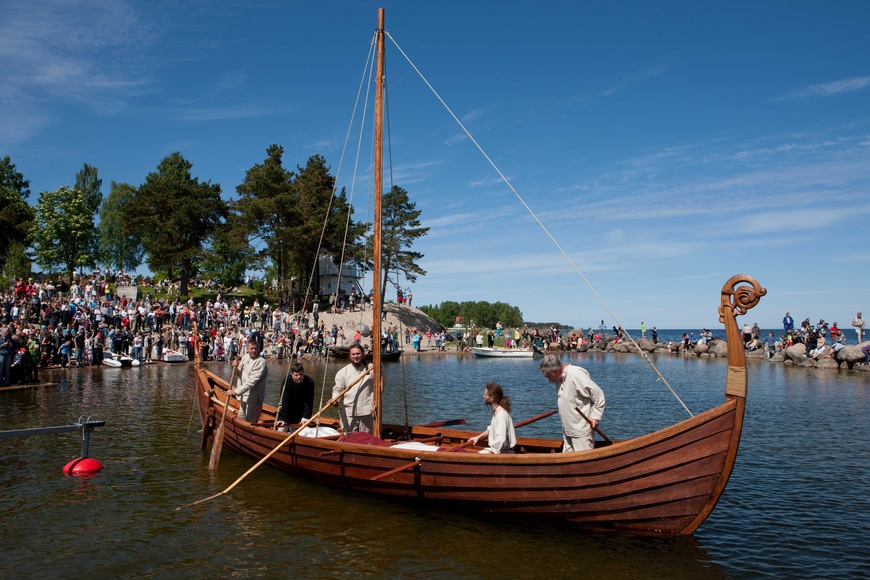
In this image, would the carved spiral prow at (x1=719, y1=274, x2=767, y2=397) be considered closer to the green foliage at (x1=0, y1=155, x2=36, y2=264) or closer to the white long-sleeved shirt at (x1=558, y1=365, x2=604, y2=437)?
the white long-sleeved shirt at (x1=558, y1=365, x2=604, y2=437)

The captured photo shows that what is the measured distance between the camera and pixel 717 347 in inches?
1748

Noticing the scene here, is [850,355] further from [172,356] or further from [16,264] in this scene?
[16,264]

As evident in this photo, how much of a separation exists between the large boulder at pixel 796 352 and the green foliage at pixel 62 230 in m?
61.7

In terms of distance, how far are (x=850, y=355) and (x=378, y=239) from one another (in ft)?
103

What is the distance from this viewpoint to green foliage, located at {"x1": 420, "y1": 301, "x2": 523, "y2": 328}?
13362cm

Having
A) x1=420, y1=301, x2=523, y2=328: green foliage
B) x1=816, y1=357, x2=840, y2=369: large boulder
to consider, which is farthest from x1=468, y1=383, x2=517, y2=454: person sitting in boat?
x1=420, y1=301, x2=523, y2=328: green foliage

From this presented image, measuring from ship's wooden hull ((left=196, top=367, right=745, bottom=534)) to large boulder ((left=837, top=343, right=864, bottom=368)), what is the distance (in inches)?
1182

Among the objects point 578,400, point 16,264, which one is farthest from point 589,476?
point 16,264

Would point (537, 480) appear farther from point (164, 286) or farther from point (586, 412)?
point (164, 286)

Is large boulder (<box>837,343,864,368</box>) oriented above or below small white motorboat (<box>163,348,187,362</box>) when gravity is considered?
below

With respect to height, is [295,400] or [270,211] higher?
[270,211]

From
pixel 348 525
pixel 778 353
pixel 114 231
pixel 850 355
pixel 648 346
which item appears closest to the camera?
pixel 348 525

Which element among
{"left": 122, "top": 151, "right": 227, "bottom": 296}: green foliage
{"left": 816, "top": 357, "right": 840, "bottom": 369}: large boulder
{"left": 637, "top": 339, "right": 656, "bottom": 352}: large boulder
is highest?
{"left": 122, "top": 151, "right": 227, "bottom": 296}: green foliage

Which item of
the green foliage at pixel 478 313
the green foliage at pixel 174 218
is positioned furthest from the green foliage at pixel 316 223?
the green foliage at pixel 478 313
